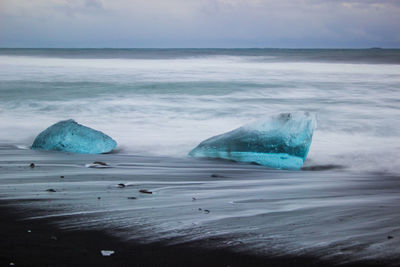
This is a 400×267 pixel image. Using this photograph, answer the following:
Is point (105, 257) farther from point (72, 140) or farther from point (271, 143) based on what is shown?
point (72, 140)

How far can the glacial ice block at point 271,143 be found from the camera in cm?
393

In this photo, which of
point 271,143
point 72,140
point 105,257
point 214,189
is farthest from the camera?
point 72,140

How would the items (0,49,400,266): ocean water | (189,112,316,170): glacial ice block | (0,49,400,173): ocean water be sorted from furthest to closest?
(0,49,400,173): ocean water, (189,112,316,170): glacial ice block, (0,49,400,266): ocean water

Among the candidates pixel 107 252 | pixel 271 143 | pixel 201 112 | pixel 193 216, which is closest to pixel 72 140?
pixel 271 143

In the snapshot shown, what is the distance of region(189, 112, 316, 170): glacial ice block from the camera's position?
12.9 feet

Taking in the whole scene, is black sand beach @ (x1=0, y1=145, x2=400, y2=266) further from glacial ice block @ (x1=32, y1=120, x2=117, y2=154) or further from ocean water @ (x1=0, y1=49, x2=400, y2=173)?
ocean water @ (x1=0, y1=49, x2=400, y2=173)

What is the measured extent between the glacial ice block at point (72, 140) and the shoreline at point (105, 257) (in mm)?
2263

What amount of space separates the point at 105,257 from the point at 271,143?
2480 millimetres

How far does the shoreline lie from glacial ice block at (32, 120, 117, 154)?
2.26 meters

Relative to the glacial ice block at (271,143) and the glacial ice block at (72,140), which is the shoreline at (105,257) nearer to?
the glacial ice block at (271,143)

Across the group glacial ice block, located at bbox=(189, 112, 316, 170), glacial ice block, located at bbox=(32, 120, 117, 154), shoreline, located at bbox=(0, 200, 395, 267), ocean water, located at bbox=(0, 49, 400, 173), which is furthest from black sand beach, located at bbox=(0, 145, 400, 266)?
ocean water, located at bbox=(0, 49, 400, 173)

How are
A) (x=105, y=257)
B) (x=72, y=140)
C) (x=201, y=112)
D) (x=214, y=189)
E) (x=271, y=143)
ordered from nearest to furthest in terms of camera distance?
(x=105, y=257)
(x=214, y=189)
(x=271, y=143)
(x=72, y=140)
(x=201, y=112)

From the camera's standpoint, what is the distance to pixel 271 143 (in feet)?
13.2

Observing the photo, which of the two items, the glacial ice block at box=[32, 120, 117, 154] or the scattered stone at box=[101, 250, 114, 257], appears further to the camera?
the glacial ice block at box=[32, 120, 117, 154]
